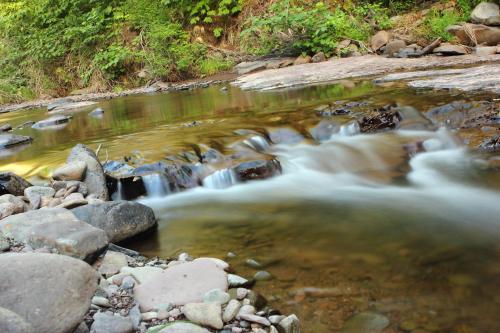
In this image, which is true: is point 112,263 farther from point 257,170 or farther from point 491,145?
point 491,145

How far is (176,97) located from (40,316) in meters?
10.4

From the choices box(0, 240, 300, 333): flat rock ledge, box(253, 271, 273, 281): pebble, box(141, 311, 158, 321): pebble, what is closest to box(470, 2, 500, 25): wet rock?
box(253, 271, 273, 281): pebble

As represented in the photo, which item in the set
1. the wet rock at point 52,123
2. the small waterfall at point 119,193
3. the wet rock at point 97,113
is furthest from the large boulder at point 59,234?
the wet rock at point 97,113

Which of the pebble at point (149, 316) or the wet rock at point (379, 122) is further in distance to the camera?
the wet rock at point (379, 122)

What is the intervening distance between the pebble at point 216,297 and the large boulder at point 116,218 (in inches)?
51.7

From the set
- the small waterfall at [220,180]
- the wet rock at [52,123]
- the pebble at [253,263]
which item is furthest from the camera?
the wet rock at [52,123]

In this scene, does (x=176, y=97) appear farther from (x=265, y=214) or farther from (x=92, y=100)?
(x=265, y=214)

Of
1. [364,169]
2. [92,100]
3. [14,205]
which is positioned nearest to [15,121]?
[92,100]

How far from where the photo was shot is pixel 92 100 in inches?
570

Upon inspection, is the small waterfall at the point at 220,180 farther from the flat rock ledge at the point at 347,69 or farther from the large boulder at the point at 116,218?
the flat rock ledge at the point at 347,69

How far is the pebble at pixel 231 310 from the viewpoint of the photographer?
88.0 inches

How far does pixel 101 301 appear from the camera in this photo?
2.35 meters

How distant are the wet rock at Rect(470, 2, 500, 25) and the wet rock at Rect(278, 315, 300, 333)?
36.6 feet

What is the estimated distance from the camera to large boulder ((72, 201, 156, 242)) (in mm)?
3516
